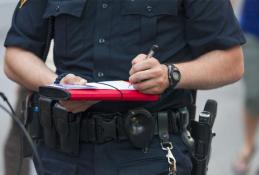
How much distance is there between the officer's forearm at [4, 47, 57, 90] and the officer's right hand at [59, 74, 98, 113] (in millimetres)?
243

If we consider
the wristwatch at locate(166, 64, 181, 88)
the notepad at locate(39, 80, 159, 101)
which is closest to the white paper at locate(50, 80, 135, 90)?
the notepad at locate(39, 80, 159, 101)

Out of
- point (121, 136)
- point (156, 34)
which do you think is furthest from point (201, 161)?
point (156, 34)

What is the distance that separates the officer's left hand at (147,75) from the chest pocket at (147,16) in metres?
0.19

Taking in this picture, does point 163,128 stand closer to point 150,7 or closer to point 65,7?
point 150,7

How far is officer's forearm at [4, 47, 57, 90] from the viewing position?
9.22 feet

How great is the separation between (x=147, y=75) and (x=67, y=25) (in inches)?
19.0

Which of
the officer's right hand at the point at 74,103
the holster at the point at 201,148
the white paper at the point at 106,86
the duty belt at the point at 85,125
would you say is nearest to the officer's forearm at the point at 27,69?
the duty belt at the point at 85,125

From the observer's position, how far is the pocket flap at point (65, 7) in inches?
107

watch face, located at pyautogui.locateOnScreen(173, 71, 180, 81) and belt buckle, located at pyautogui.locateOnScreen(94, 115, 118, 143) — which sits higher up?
watch face, located at pyautogui.locateOnScreen(173, 71, 180, 81)

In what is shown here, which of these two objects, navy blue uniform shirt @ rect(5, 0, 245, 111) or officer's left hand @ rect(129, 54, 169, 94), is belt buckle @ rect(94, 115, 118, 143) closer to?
navy blue uniform shirt @ rect(5, 0, 245, 111)

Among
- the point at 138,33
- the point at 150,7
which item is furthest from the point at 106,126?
the point at 150,7

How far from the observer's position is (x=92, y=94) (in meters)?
2.37

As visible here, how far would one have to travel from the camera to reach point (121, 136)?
2631mm

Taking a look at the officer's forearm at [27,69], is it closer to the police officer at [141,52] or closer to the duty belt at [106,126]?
the police officer at [141,52]
